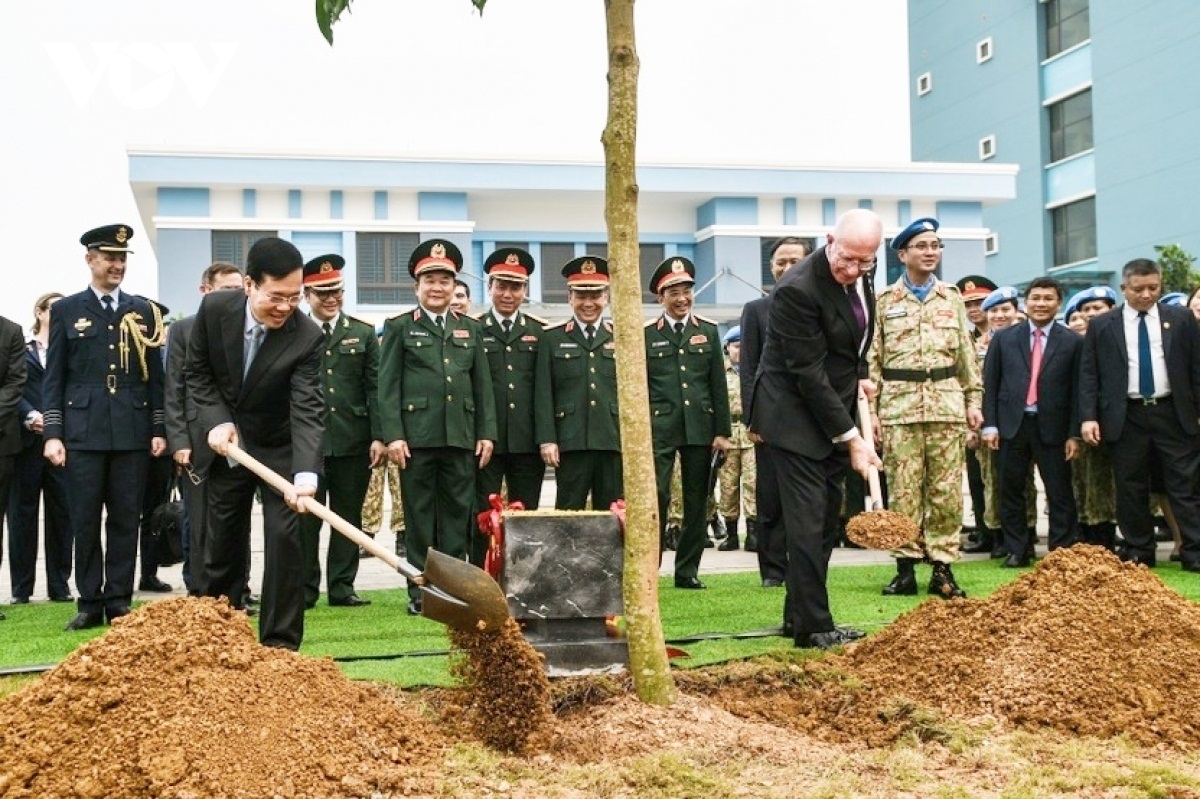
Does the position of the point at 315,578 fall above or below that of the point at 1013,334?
below

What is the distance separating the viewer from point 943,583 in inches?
295

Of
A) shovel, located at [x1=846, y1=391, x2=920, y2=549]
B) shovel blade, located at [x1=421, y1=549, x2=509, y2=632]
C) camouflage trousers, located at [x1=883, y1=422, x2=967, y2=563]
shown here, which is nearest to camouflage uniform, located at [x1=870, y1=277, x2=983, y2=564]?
camouflage trousers, located at [x1=883, y1=422, x2=967, y2=563]

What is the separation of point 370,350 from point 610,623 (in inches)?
136

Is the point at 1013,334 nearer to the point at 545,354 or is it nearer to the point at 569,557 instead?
the point at 545,354

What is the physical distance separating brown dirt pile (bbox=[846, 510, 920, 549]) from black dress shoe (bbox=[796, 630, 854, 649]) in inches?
17.5

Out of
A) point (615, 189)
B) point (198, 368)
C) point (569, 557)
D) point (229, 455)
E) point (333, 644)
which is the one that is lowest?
point (333, 644)

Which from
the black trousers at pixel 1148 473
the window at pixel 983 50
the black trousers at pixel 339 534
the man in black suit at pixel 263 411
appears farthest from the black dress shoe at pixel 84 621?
the window at pixel 983 50

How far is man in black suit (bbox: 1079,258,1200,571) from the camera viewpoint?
8727 millimetres

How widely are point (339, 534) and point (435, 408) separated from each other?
4.11ft

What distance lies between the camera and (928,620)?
536 centimetres

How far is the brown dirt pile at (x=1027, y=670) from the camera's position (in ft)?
14.6

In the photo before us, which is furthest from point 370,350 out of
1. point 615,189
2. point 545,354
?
point 615,189

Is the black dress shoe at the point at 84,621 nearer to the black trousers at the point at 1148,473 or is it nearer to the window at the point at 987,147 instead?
the black trousers at the point at 1148,473

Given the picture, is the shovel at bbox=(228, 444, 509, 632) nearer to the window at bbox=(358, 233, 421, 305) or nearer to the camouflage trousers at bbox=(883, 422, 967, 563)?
the camouflage trousers at bbox=(883, 422, 967, 563)
